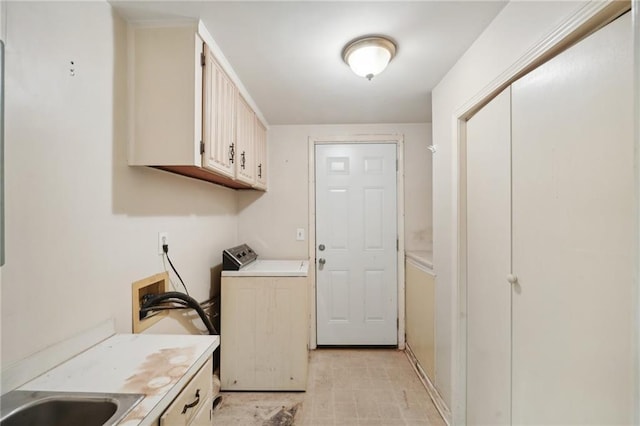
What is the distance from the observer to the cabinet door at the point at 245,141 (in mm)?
1970

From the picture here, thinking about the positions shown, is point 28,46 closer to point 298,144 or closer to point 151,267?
point 151,267

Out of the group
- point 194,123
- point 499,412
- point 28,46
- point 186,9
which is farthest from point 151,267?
point 499,412

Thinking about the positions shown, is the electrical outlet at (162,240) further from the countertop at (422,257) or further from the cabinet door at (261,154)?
the countertop at (422,257)

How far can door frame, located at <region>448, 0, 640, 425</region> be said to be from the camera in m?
0.66

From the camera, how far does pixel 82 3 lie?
109 cm

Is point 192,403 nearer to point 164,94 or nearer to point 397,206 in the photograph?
point 164,94

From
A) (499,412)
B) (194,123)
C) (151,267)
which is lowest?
(499,412)

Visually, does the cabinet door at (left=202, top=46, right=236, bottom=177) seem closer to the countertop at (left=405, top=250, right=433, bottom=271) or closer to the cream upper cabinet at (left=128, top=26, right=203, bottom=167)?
the cream upper cabinet at (left=128, top=26, right=203, bottom=167)

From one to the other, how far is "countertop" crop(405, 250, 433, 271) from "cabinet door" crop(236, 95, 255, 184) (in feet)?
5.33

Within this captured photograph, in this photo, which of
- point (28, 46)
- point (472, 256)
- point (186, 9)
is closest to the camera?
point (28, 46)

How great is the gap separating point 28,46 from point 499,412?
245cm

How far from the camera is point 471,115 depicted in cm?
163

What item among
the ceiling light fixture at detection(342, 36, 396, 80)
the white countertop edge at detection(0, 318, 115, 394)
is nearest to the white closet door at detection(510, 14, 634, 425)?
the ceiling light fixture at detection(342, 36, 396, 80)

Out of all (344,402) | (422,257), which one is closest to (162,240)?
(344,402)
